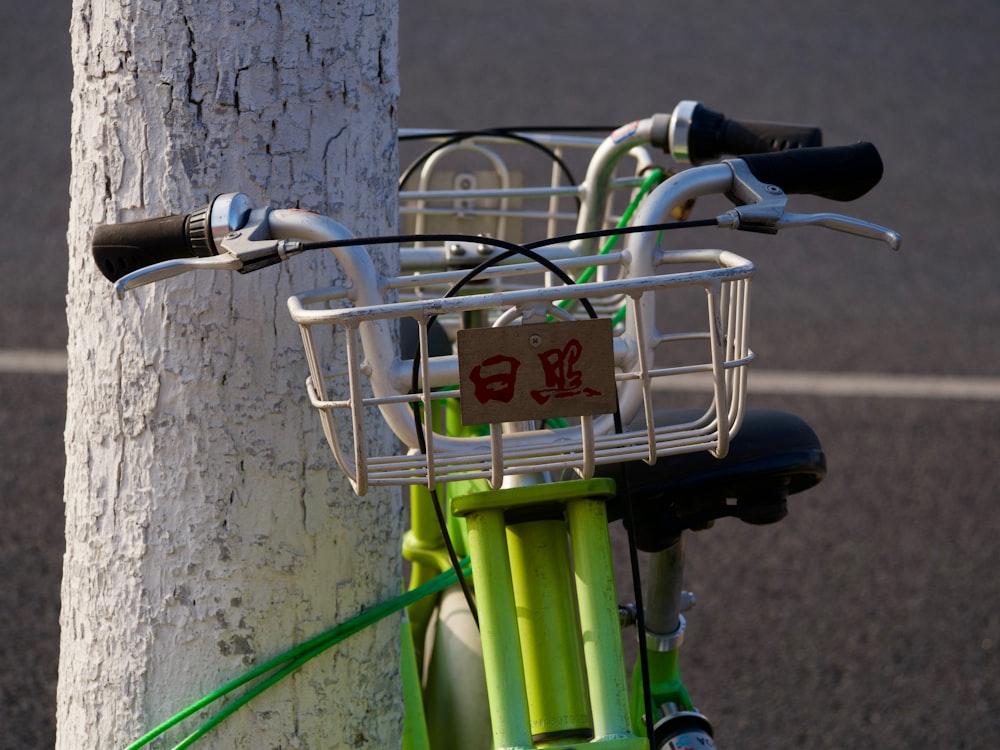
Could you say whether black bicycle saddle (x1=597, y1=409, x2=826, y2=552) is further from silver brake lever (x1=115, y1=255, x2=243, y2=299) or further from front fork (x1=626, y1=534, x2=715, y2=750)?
silver brake lever (x1=115, y1=255, x2=243, y2=299)

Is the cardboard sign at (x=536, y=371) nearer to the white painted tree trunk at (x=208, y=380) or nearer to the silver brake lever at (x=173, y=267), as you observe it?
the silver brake lever at (x=173, y=267)

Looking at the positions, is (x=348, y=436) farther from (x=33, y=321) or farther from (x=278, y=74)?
(x=33, y=321)

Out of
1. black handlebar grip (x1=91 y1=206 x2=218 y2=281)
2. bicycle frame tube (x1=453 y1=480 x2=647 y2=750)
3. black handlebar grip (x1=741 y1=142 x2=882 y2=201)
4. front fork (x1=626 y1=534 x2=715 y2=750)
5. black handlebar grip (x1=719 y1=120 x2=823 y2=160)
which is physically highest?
black handlebar grip (x1=719 y1=120 x2=823 y2=160)

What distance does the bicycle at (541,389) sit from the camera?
3.37 ft

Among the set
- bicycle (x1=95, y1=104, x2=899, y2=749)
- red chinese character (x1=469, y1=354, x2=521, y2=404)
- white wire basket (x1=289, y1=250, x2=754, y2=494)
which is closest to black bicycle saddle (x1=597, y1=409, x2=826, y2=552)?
bicycle (x1=95, y1=104, x2=899, y2=749)

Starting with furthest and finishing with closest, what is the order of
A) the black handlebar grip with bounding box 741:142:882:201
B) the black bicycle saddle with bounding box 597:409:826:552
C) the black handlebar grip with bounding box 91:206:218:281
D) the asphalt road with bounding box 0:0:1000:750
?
the asphalt road with bounding box 0:0:1000:750
the black bicycle saddle with bounding box 597:409:826:552
the black handlebar grip with bounding box 741:142:882:201
the black handlebar grip with bounding box 91:206:218:281

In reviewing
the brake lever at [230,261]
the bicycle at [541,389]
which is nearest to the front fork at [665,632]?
the bicycle at [541,389]

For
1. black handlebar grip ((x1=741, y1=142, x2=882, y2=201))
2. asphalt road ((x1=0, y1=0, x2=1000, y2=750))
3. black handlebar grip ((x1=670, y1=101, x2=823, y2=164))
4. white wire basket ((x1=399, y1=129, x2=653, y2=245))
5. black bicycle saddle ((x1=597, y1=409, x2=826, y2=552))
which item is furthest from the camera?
asphalt road ((x1=0, y1=0, x2=1000, y2=750))

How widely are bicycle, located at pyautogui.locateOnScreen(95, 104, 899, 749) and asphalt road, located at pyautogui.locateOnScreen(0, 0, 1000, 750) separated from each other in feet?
4.97

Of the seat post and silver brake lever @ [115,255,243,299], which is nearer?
silver brake lever @ [115,255,243,299]

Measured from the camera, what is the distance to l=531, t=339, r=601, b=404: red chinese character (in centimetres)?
102

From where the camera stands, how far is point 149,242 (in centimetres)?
113

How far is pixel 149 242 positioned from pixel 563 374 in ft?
1.48

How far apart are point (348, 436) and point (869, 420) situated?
2.95 meters
